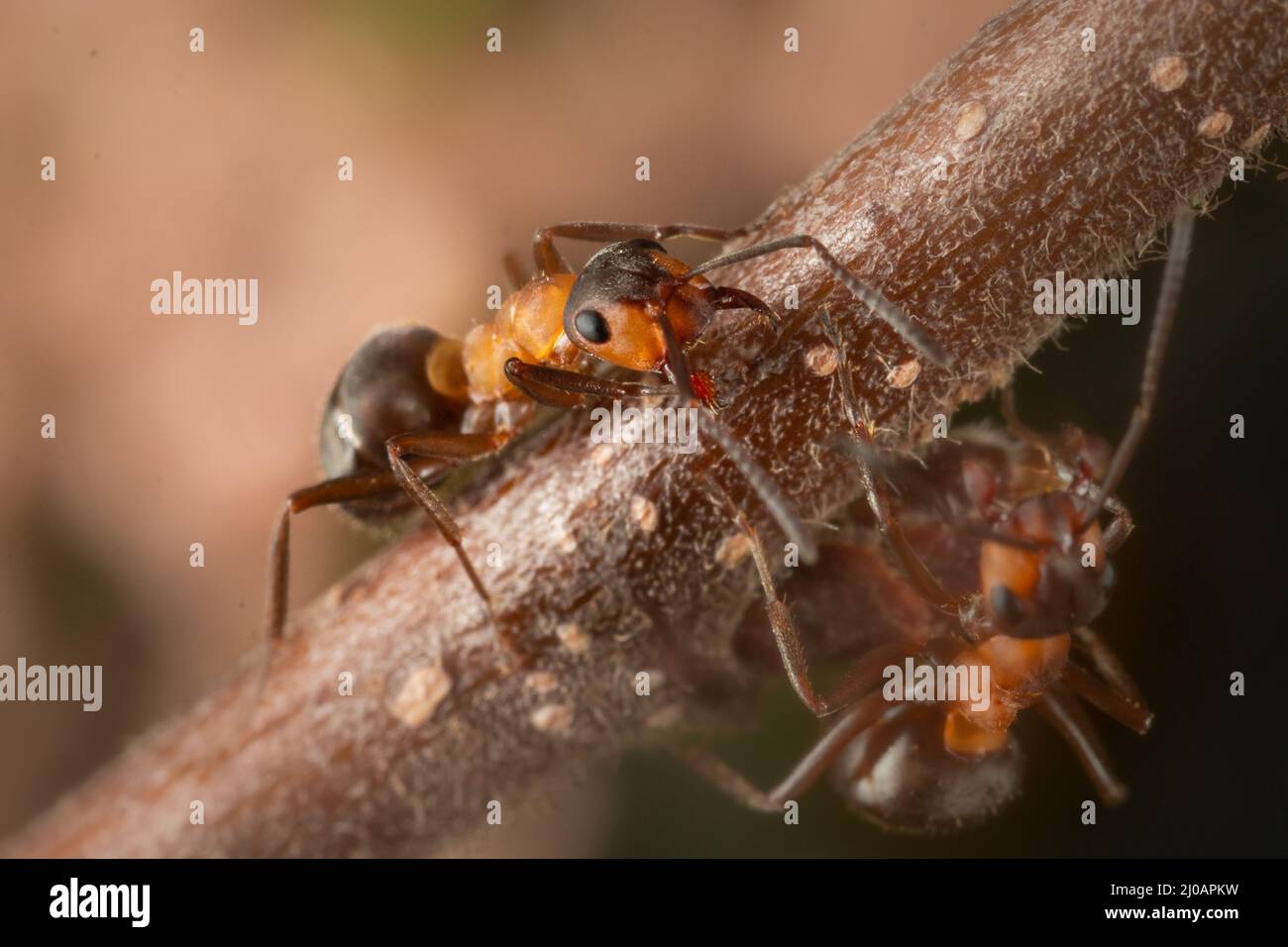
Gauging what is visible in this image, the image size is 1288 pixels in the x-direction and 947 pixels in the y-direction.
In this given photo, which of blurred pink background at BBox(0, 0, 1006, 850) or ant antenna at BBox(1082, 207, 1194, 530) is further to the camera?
blurred pink background at BBox(0, 0, 1006, 850)

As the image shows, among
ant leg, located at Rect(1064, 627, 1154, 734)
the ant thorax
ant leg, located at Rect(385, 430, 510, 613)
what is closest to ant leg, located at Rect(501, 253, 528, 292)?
the ant thorax

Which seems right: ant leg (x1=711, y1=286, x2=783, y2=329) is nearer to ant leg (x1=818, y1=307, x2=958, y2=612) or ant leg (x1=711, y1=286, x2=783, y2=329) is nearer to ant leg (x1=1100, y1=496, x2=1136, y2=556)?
ant leg (x1=818, y1=307, x2=958, y2=612)

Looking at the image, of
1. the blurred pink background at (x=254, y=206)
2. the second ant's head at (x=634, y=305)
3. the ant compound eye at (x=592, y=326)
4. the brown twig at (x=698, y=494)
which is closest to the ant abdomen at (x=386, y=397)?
the brown twig at (x=698, y=494)

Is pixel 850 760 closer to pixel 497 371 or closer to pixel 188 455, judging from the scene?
pixel 497 371

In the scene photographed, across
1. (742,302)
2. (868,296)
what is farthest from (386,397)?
(868,296)
